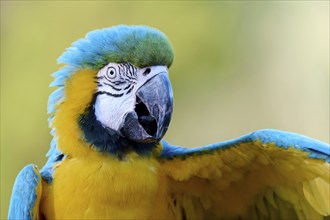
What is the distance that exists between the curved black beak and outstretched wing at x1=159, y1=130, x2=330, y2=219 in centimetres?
29

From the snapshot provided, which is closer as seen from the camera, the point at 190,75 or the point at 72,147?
the point at 72,147

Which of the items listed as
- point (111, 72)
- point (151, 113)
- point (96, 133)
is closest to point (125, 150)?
point (96, 133)

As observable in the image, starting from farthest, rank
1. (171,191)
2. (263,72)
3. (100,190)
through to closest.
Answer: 1. (263,72)
2. (171,191)
3. (100,190)

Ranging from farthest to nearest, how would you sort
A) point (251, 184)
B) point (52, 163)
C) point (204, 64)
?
1. point (204, 64)
2. point (251, 184)
3. point (52, 163)

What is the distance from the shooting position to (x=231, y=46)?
26.3 feet

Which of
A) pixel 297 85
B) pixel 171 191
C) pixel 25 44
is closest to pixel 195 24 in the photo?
pixel 297 85

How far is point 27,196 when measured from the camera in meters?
2.96

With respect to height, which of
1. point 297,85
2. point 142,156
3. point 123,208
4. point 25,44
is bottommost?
point 123,208

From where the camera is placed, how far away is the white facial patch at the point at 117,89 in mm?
2971

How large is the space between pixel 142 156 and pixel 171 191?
287mm

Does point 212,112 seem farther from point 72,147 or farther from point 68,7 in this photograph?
point 72,147

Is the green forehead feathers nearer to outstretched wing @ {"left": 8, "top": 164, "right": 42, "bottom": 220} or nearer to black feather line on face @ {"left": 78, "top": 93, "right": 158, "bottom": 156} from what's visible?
black feather line on face @ {"left": 78, "top": 93, "right": 158, "bottom": 156}

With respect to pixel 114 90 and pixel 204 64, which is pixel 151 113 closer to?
pixel 114 90

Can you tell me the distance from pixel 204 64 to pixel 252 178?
448 centimetres
